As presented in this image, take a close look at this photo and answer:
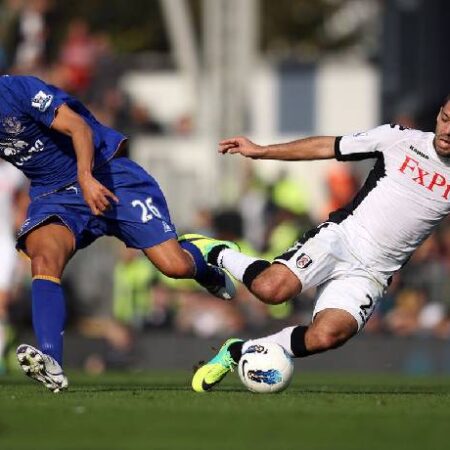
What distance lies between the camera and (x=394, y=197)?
35.1 feet

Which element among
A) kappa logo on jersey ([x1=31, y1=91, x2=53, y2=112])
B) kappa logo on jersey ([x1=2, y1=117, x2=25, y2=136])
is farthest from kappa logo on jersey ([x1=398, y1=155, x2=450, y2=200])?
kappa logo on jersey ([x1=2, y1=117, x2=25, y2=136])


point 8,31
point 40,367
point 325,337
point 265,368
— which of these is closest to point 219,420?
point 265,368

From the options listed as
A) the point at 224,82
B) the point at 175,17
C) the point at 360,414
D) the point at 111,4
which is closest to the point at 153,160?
the point at 224,82

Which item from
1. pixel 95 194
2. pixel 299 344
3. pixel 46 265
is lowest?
pixel 299 344

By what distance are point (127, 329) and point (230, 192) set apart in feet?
17.1

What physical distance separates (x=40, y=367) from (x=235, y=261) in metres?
1.75

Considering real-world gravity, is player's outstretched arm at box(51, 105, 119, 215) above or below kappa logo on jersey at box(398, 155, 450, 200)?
above

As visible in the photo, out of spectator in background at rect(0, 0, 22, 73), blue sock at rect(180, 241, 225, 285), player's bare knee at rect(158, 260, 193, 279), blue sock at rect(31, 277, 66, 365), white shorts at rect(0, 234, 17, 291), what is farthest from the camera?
white shorts at rect(0, 234, 17, 291)

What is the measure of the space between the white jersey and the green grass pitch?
932mm

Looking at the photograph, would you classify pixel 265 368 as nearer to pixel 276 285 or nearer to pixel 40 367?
pixel 276 285

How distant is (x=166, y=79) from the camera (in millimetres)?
27500

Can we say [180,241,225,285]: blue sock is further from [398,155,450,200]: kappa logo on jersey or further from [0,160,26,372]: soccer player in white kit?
[0,160,26,372]: soccer player in white kit

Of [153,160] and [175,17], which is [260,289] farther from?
[175,17]

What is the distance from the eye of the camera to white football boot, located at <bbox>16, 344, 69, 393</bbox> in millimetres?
9633
